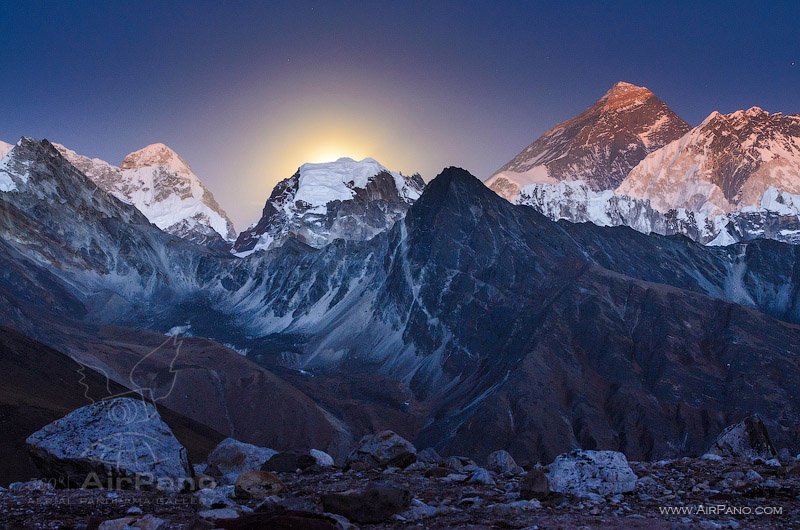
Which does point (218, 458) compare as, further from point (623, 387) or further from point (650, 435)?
point (623, 387)

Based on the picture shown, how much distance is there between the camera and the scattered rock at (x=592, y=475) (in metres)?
19.8

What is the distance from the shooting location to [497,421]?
141 metres

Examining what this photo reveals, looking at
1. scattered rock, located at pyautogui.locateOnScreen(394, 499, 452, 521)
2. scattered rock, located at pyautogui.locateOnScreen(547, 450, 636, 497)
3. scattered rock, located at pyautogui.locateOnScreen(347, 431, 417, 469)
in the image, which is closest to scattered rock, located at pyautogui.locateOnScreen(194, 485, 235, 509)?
scattered rock, located at pyautogui.locateOnScreen(394, 499, 452, 521)

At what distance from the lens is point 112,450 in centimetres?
2414

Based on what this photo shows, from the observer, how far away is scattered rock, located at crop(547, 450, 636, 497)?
19812 millimetres

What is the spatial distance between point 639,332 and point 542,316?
22979 mm

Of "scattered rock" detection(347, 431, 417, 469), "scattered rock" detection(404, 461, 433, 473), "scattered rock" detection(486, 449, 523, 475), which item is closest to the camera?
"scattered rock" detection(404, 461, 433, 473)

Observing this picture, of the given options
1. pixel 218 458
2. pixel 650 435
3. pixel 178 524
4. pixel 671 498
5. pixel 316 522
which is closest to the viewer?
pixel 316 522

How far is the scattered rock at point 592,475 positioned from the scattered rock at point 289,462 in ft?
33.9

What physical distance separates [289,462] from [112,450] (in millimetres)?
6525

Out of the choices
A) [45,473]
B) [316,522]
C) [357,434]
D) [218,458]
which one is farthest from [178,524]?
[357,434]

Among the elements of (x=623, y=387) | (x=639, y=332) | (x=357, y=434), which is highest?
(x=639, y=332)

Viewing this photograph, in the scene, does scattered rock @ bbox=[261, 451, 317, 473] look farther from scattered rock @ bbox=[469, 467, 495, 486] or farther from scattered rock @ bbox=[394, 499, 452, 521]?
scattered rock @ bbox=[394, 499, 452, 521]

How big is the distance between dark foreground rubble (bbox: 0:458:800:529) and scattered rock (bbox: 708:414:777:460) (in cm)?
556
